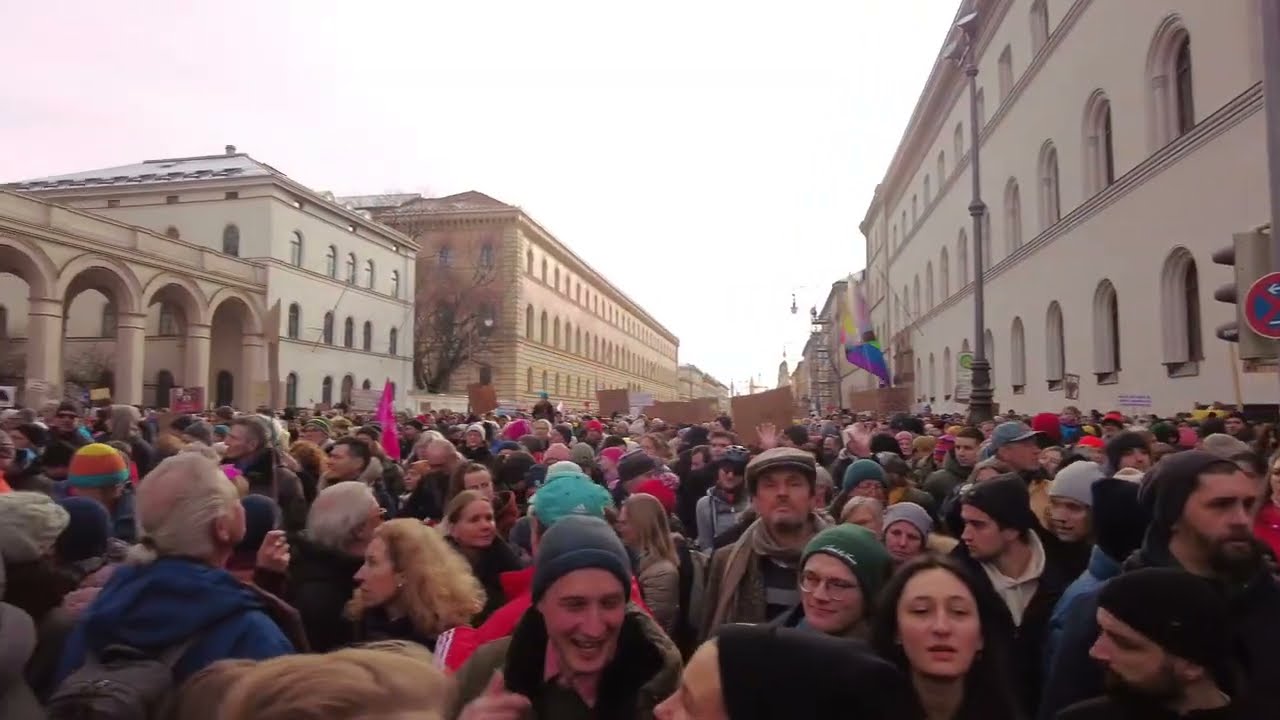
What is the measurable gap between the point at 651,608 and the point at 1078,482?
6.89 feet

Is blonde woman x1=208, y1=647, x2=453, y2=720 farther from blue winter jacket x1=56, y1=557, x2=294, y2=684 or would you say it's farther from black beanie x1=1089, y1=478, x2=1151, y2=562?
black beanie x1=1089, y1=478, x2=1151, y2=562

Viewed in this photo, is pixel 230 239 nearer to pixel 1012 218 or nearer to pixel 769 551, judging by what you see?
pixel 1012 218

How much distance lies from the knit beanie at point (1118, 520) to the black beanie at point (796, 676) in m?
2.17

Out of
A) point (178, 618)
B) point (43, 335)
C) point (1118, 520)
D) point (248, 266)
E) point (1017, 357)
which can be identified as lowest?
point (178, 618)

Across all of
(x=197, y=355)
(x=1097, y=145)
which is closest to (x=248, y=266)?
(x=197, y=355)

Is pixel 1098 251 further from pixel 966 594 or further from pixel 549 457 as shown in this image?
pixel 966 594

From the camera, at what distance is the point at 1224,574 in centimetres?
286

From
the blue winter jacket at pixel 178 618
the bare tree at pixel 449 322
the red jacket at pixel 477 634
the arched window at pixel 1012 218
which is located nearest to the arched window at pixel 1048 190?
the arched window at pixel 1012 218

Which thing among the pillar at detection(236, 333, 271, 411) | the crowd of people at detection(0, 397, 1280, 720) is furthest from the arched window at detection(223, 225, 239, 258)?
the crowd of people at detection(0, 397, 1280, 720)

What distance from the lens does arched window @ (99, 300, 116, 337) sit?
4106cm

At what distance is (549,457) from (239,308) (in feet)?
123

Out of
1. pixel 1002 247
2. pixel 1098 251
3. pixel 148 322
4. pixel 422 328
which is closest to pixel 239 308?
pixel 148 322

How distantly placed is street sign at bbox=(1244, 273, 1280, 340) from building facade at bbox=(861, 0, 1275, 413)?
4476mm

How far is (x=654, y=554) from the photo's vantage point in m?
4.40
